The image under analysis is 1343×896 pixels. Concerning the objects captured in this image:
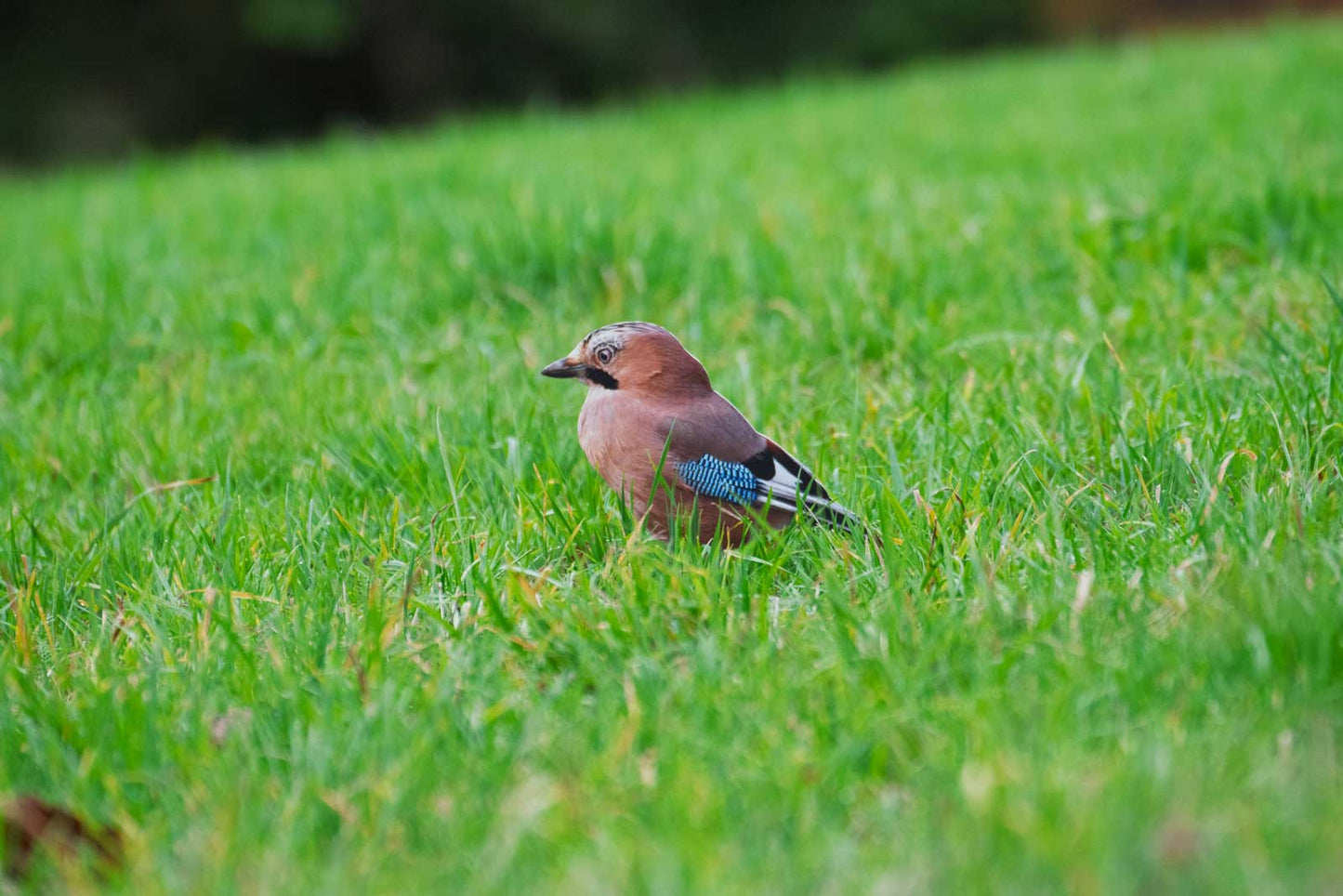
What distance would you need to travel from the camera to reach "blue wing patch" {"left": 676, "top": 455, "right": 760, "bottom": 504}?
9.37 feet

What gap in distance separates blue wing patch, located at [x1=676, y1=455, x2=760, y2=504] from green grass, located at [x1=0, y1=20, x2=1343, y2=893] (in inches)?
6.1

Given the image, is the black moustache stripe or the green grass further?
the black moustache stripe

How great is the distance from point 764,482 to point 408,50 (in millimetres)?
14184

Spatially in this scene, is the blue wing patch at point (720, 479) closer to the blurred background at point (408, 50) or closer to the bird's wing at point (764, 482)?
the bird's wing at point (764, 482)

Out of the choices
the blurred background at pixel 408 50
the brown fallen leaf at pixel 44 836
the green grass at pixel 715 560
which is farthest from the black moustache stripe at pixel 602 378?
the blurred background at pixel 408 50

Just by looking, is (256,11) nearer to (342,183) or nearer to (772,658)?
(342,183)

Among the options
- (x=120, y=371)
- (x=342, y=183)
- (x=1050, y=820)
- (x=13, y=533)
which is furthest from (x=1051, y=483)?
(x=342, y=183)

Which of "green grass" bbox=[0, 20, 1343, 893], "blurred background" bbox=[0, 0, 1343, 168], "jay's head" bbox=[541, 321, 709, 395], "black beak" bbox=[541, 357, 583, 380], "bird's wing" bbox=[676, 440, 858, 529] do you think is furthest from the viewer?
"blurred background" bbox=[0, 0, 1343, 168]

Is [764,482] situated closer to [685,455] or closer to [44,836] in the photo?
[685,455]

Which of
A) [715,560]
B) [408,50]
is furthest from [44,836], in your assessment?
[408,50]

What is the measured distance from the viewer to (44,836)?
6.35 ft

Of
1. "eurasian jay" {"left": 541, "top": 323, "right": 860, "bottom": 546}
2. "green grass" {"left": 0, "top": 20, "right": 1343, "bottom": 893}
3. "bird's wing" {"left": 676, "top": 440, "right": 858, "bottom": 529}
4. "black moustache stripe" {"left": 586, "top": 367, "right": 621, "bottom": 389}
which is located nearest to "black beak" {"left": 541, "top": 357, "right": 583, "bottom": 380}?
"black moustache stripe" {"left": 586, "top": 367, "right": 621, "bottom": 389}

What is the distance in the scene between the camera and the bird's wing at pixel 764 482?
2.80 metres

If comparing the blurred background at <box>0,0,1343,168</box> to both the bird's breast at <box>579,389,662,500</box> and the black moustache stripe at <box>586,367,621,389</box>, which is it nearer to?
the black moustache stripe at <box>586,367,621,389</box>
